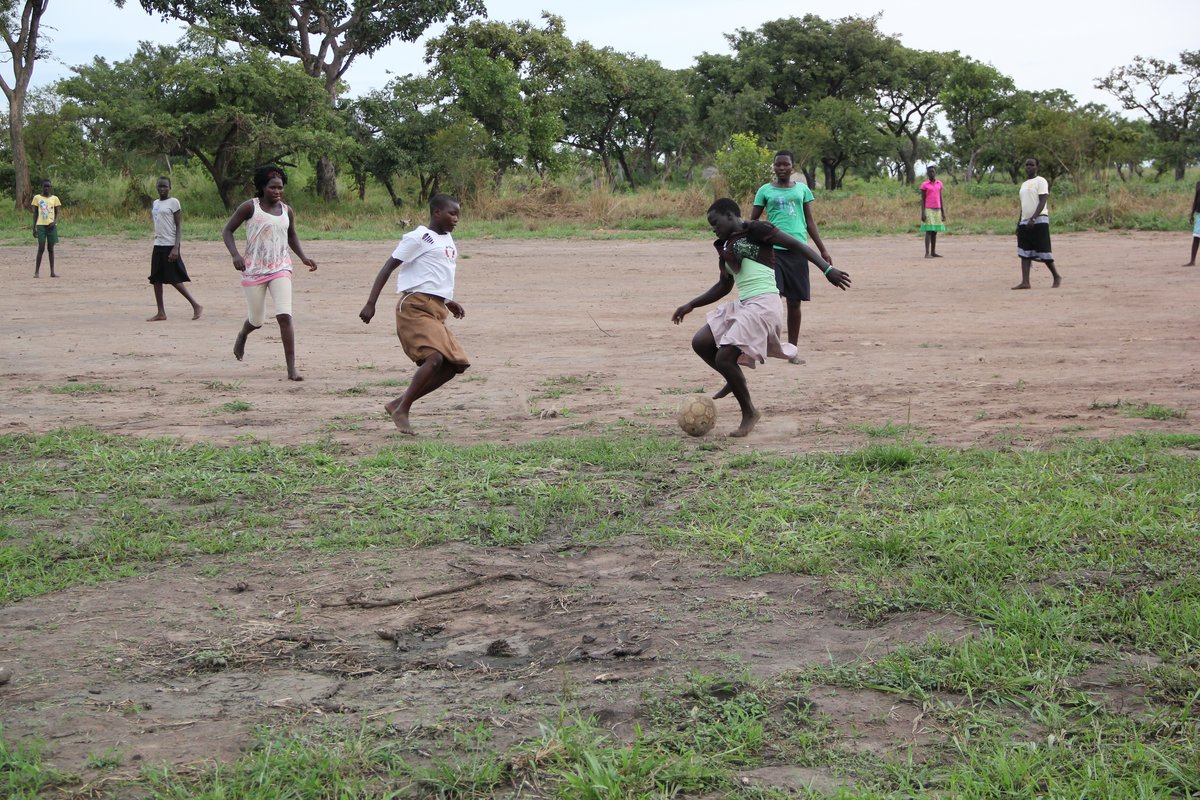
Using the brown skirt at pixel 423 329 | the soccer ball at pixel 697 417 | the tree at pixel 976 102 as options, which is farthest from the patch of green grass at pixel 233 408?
the tree at pixel 976 102

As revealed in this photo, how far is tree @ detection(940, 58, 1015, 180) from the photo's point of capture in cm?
4800

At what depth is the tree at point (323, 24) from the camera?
102 feet

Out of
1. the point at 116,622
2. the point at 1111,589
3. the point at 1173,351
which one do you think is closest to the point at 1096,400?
the point at 1173,351

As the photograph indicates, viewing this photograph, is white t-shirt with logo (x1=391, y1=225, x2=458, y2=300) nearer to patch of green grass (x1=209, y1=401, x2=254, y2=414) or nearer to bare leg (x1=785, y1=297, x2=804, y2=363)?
patch of green grass (x1=209, y1=401, x2=254, y2=414)

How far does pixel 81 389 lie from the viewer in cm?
914

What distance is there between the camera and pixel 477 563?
5.04 metres

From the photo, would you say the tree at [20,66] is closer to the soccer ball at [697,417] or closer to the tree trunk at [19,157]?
the tree trunk at [19,157]

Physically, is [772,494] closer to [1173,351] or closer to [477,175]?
[1173,351]

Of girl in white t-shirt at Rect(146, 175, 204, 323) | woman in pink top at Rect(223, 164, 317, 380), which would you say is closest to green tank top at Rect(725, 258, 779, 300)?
woman in pink top at Rect(223, 164, 317, 380)

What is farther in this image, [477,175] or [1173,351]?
[477,175]

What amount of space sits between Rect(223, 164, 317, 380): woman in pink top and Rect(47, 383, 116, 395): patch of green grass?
1.28 meters

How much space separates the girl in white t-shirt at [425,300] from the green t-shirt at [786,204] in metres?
3.39

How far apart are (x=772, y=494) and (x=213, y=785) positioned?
338 cm

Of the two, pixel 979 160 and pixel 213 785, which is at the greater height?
pixel 979 160
